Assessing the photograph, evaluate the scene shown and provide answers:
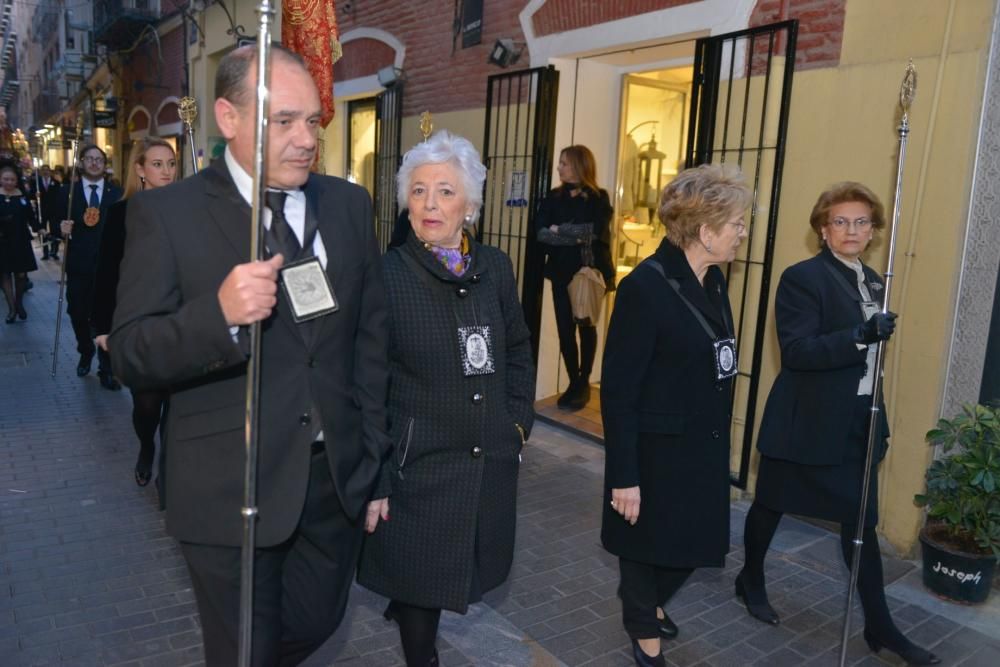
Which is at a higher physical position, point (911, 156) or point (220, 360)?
point (911, 156)

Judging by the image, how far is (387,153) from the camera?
9.38 meters

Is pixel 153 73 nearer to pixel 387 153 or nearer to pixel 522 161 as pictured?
pixel 387 153

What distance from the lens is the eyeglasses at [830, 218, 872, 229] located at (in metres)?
3.48

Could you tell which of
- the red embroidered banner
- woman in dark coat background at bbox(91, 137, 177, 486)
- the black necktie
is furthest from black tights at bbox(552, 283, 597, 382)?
the black necktie

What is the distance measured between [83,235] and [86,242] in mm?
85

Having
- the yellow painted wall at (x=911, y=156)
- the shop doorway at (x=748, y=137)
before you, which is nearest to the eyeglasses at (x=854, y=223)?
the yellow painted wall at (x=911, y=156)

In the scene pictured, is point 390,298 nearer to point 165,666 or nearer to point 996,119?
point 165,666

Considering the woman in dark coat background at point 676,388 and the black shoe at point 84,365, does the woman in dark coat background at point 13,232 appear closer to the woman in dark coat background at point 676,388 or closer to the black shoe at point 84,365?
the black shoe at point 84,365

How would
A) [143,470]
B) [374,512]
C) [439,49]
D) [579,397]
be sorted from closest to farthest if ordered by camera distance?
[374,512] → [143,470] → [579,397] → [439,49]

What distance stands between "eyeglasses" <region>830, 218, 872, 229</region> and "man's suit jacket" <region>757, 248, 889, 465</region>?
0.13m

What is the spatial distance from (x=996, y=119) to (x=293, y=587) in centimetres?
389

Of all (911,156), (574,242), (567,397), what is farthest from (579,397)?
(911,156)

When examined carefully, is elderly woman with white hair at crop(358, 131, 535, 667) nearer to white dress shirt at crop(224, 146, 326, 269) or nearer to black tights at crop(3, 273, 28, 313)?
white dress shirt at crop(224, 146, 326, 269)

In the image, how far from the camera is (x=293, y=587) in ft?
7.47
